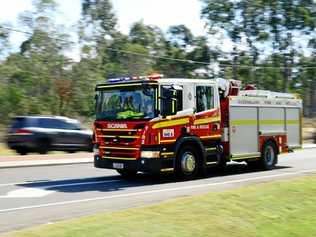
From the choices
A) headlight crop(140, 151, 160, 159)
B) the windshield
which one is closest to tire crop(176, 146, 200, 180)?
headlight crop(140, 151, 160, 159)

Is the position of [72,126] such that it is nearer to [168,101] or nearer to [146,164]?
[146,164]

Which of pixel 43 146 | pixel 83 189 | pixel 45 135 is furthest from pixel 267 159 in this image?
pixel 43 146

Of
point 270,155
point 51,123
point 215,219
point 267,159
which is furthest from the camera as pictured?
point 51,123

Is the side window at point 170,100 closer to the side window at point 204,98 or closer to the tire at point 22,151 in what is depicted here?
the side window at point 204,98

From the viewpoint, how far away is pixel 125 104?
15.0 meters

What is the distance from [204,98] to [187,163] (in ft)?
6.13

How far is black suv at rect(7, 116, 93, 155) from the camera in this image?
82.2 ft

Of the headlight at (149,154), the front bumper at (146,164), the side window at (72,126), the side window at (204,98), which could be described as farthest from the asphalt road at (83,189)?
the side window at (72,126)

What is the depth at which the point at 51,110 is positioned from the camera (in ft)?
155

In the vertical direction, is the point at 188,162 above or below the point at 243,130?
below

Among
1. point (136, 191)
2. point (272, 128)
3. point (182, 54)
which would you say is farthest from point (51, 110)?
point (136, 191)

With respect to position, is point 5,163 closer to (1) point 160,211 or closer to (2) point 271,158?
(2) point 271,158

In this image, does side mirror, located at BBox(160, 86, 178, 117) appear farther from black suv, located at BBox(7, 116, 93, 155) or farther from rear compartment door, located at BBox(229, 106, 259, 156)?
black suv, located at BBox(7, 116, 93, 155)

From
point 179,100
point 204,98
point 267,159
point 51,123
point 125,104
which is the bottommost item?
point 267,159
